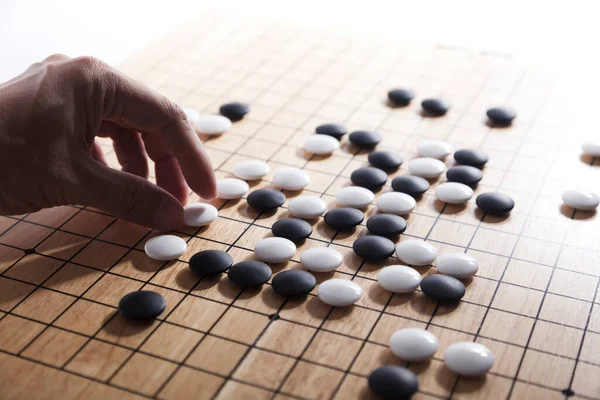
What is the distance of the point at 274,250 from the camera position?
46.5 inches

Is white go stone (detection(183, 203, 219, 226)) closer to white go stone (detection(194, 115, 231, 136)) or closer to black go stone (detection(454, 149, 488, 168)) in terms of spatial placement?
white go stone (detection(194, 115, 231, 136))

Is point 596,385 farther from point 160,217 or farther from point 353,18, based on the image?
point 353,18

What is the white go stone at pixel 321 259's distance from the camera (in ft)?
3.79

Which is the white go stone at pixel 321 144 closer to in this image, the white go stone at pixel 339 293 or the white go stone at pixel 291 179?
the white go stone at pixel 291 179

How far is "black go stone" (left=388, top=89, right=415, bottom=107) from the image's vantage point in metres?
1.69

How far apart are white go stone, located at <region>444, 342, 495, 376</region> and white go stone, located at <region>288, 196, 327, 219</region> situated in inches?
14.7

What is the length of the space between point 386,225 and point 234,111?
1.74 feet

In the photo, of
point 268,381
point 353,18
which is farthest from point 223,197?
point 353,18

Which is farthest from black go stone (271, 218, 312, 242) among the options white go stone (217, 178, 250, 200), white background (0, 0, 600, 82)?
white background (0, 0, 600, 82)

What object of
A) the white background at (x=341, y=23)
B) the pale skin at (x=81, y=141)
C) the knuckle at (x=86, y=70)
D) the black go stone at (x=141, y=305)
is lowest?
the white background at (x=341, y=23)

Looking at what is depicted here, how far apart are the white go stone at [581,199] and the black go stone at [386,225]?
0.98ft

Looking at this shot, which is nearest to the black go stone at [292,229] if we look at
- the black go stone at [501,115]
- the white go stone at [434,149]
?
the white go stone at [434,149]

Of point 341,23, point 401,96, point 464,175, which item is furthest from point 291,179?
point 341,23

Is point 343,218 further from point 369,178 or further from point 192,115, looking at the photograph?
point 192,115
